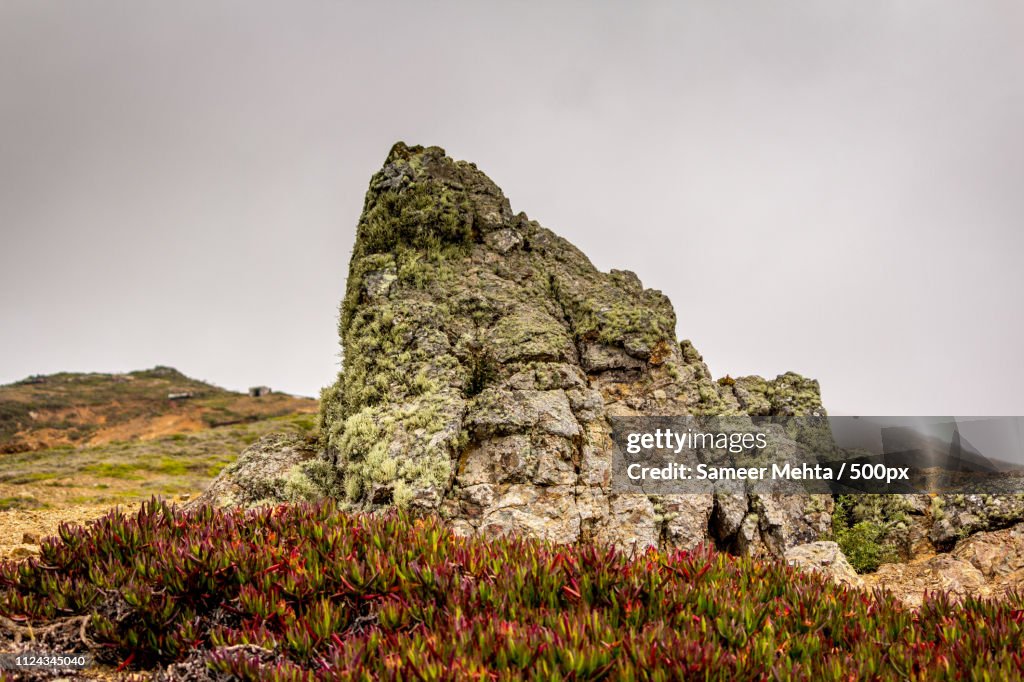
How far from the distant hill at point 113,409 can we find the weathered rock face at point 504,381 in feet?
154

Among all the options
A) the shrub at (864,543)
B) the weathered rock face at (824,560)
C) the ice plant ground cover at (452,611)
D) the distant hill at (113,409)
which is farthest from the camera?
the distant hill at (113,409)

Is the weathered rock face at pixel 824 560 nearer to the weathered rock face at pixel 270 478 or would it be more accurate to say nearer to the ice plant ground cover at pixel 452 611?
the ice plant ground cover at pixel 452 611

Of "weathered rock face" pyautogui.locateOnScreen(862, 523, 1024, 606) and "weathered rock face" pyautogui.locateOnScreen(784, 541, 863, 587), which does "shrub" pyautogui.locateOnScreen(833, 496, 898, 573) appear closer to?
"weathered rock face" pyautogui.locateOnScreen(862, 523, 1024, 606)

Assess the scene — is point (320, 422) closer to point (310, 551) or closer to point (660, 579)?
point (310, 551)

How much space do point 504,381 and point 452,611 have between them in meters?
6.55

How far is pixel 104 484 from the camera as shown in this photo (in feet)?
81.2

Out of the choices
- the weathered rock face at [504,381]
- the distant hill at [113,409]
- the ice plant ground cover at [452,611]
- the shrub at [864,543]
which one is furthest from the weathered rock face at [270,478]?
the distant hill at [113,409]

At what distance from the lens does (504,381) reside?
1103cm

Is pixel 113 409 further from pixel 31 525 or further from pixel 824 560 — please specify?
pixel 824 560

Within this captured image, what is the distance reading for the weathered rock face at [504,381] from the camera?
31.7ft

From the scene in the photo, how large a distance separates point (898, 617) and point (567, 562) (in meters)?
2.76

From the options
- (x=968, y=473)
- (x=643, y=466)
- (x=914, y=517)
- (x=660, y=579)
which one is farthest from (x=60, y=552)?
(x=968, y=473)

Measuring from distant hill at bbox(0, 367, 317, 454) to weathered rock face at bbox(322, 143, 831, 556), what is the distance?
4687 cm

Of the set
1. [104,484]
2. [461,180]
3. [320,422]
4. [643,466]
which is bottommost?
[104,484]
